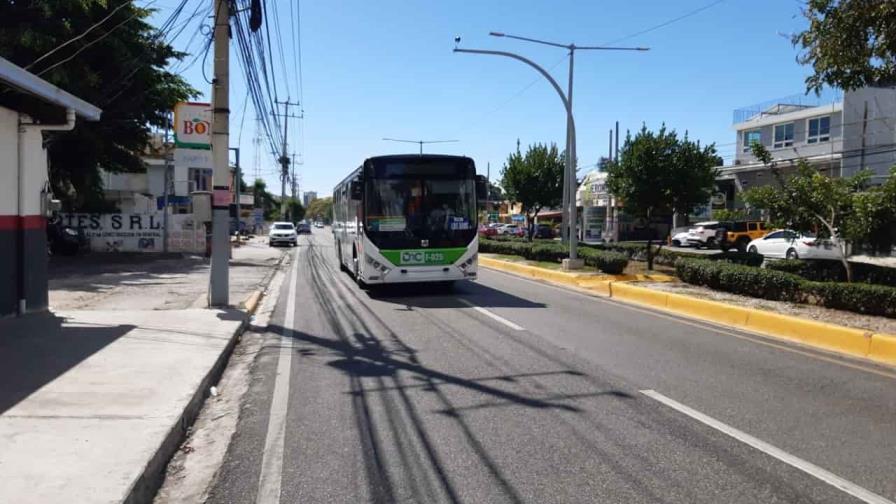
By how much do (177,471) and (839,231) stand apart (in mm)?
12757

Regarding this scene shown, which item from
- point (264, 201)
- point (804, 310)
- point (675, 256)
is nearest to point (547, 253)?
point (675, 256)

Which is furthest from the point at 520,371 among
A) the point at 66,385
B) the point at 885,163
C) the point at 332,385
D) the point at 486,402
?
the point at 885,163

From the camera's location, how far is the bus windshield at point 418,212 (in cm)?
1432

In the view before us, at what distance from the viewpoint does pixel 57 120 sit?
32.8ft

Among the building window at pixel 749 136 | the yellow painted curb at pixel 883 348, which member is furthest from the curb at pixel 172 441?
the building window at pixel 749 136

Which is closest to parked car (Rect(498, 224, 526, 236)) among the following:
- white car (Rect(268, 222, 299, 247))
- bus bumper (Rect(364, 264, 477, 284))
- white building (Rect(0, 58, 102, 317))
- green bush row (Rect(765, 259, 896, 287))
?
white car (Rect(268, 222, 299, 247))

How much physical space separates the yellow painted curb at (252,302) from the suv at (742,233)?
3243 centimetres

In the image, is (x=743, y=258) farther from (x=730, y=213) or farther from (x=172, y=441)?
(x=172, y=441)

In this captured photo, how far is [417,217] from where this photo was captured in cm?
1446

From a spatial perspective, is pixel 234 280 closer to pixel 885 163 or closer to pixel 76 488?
pixel 76 488

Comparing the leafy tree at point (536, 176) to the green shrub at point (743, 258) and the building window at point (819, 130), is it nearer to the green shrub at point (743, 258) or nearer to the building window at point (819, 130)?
the green shrub at point (743, 258)

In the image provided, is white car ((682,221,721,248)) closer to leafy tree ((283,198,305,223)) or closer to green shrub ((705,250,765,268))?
green shrub ((705,250,765,268))

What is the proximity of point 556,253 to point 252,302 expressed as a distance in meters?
12.1

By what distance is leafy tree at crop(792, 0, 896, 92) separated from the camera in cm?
851
